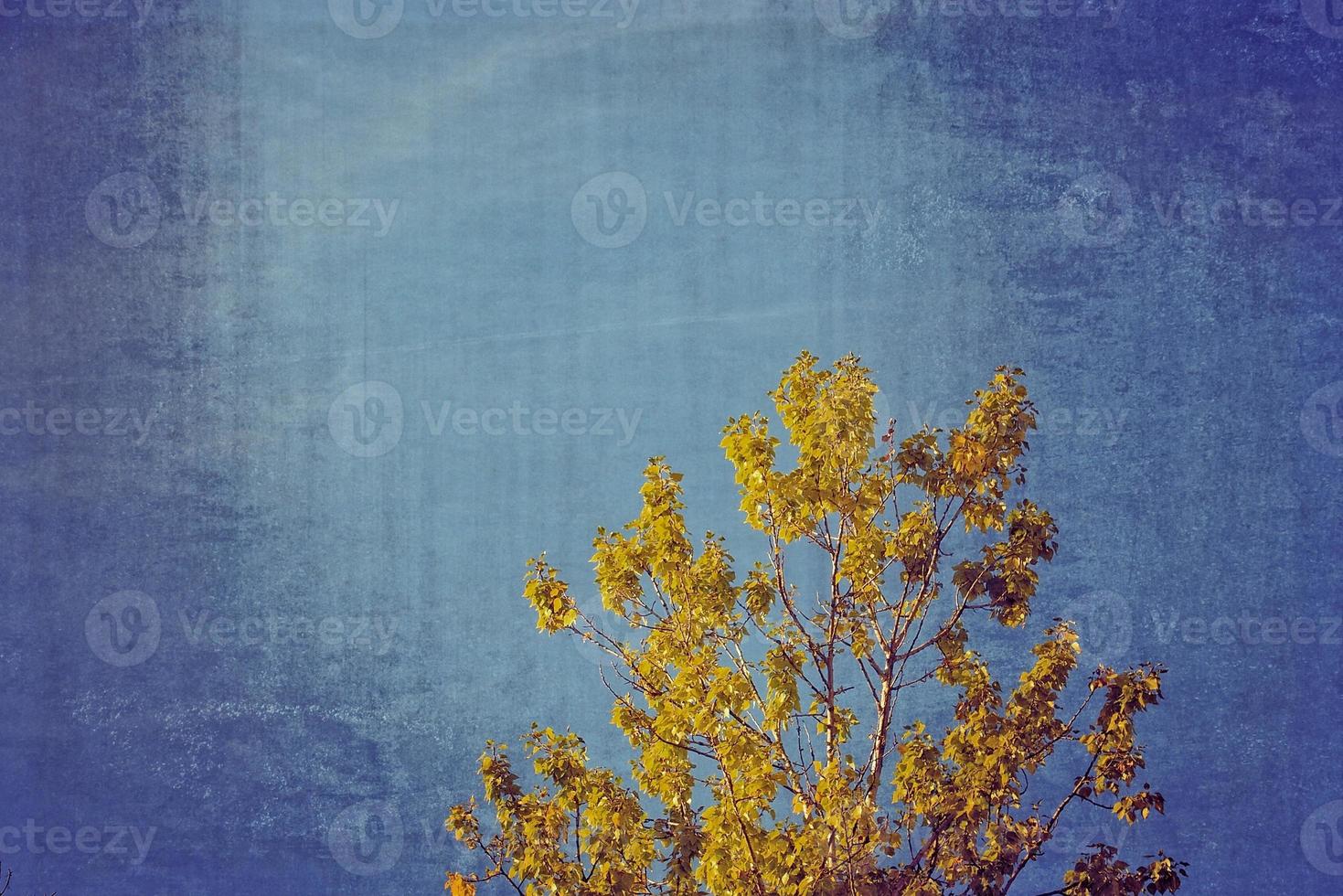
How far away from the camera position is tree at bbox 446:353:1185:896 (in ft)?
17.9

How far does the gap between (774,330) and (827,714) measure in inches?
208

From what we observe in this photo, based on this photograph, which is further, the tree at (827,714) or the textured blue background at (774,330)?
the textured blue background at (774,330)

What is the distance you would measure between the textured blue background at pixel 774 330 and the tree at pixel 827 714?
464 cm

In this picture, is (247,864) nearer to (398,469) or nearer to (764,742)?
(398,469)

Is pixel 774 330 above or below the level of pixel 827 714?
above

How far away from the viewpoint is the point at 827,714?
19.5ft

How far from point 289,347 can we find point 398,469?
1312 millimetres

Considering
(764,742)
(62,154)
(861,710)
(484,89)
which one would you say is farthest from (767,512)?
(62,154)

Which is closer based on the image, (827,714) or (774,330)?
(827,714)

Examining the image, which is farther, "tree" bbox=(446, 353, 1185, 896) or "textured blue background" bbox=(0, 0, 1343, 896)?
"textured blue background" bbox=(0, 0, 1343, 896)

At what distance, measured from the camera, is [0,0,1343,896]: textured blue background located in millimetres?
10797

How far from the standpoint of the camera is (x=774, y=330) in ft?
35.4

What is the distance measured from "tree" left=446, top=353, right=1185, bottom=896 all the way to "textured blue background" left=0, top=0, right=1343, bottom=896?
4636mm

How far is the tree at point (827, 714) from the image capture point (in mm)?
5453
